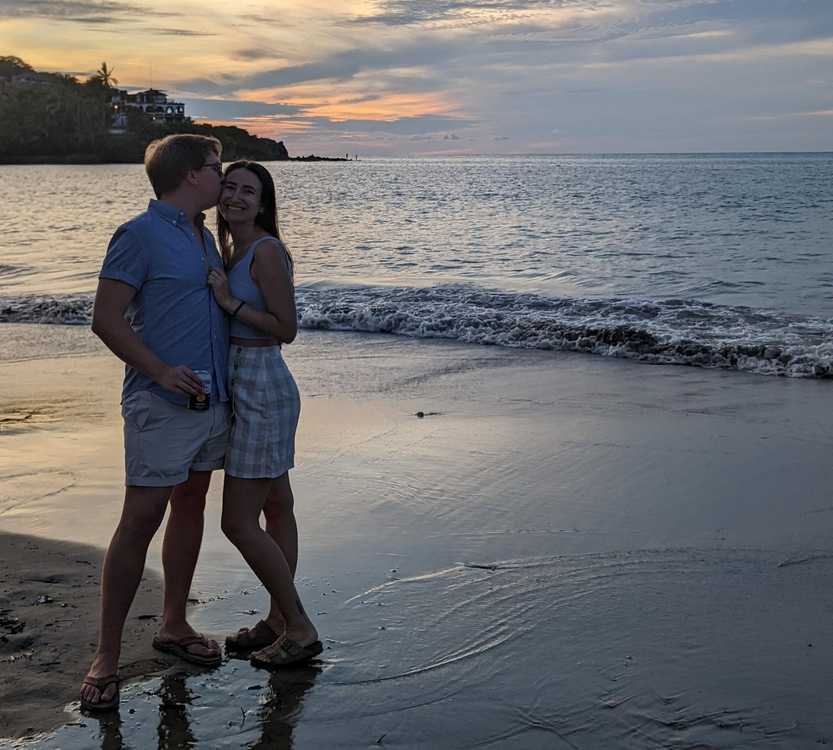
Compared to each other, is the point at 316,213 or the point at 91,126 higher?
the point at 91,126

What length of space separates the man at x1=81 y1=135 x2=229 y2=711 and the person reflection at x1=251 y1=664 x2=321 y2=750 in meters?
0.55

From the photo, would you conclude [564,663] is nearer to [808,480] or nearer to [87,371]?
[808,480]

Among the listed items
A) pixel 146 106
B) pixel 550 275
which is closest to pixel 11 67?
pixel 146 106

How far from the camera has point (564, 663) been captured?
3.83m

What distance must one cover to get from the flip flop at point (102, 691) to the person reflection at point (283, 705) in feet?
1.68

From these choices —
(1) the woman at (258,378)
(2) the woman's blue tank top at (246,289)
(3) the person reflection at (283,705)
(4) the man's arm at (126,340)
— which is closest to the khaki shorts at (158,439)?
(4) the man's arm at (126,340)

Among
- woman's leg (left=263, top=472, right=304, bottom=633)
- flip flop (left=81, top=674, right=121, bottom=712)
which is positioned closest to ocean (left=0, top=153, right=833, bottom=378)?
woman's leg (left=263, top=472, right=304, bottom=633)

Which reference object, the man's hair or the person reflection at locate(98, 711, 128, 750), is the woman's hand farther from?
the person reflection at locate(98, 711, 128, 750)

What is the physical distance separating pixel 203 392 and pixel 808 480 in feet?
13.7

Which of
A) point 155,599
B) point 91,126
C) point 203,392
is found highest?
point 91,126

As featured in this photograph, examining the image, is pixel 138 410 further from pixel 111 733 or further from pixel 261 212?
pixel 111 733

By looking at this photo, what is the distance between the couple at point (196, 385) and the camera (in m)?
3.56

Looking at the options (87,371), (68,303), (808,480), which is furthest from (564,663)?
(68,303)

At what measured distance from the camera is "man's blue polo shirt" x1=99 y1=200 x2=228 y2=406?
3.50m
